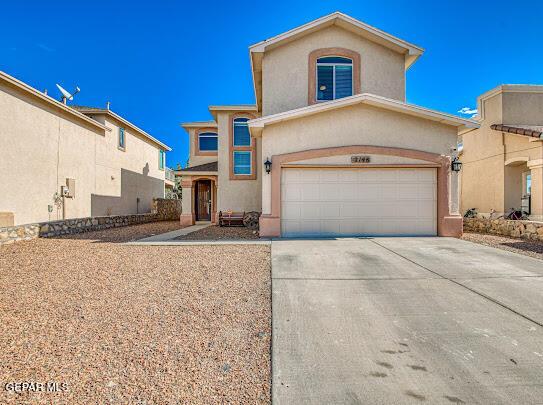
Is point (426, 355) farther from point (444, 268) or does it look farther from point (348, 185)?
point (348, 185)

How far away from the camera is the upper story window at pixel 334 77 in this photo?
11992mm

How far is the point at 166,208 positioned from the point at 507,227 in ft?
69.8

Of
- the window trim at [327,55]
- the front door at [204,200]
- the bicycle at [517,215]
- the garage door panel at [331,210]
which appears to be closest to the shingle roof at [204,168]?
the front door at [204,200]

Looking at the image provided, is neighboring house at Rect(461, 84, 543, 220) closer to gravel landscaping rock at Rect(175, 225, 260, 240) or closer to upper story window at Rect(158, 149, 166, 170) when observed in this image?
gravel landscaping rock at Rect(175, 225, 260, 240)

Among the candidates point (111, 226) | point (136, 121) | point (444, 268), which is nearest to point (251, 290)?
point (444, 268)

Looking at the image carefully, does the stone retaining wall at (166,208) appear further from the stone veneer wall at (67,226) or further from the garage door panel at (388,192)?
the garage door panel at (388,192)

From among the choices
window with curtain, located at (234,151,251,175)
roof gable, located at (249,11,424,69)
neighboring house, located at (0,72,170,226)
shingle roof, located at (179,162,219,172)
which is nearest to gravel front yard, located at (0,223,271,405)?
neighboring house, located at (0,72,170,226)

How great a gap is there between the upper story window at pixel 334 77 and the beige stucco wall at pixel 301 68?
1.69ft

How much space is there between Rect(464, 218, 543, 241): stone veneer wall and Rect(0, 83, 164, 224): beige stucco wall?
18.6 metres

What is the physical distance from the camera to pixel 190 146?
62.6 feet

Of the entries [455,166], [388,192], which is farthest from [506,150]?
[388,192]

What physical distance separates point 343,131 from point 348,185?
73.7 inches

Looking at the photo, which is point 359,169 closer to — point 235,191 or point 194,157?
point 235,191

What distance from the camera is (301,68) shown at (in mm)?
11969
